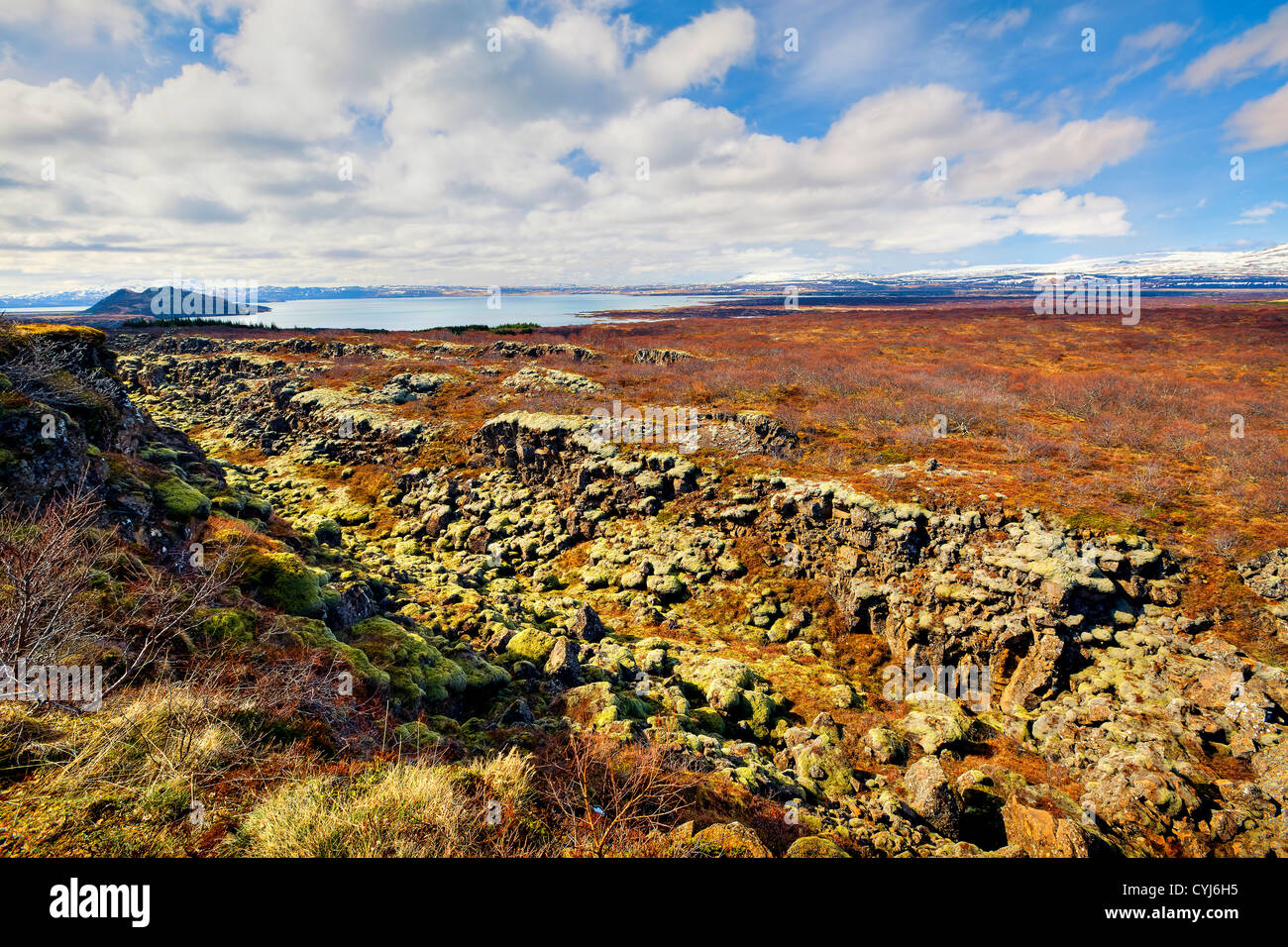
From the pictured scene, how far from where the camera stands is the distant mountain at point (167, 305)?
107 metres

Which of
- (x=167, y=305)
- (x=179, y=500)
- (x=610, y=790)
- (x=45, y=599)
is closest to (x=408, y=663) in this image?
(x=45, y=599)

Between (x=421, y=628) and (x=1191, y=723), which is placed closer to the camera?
(x=1191, y=723)

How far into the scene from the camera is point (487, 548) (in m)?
16.7

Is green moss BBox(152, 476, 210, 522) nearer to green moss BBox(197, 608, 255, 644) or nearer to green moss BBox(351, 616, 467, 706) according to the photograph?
green moss BBox(351, 616, 467, 706)

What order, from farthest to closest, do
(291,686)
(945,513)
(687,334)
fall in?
(687,334) → (945,513) → (291,686)

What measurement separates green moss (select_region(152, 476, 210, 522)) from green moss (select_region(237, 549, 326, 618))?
2844 mm

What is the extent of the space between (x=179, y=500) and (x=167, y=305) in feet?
576

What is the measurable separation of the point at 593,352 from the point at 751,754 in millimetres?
39753

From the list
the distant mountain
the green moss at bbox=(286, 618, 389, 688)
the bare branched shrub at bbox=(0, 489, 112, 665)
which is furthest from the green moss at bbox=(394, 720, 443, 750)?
the distant mountain

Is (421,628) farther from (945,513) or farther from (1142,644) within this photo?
(1142,644)

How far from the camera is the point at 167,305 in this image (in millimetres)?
133125

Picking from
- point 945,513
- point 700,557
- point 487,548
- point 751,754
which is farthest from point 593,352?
point 751,754

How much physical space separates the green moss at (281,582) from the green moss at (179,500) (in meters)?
2.84

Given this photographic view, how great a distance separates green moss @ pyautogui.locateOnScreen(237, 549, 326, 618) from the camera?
8.22m
